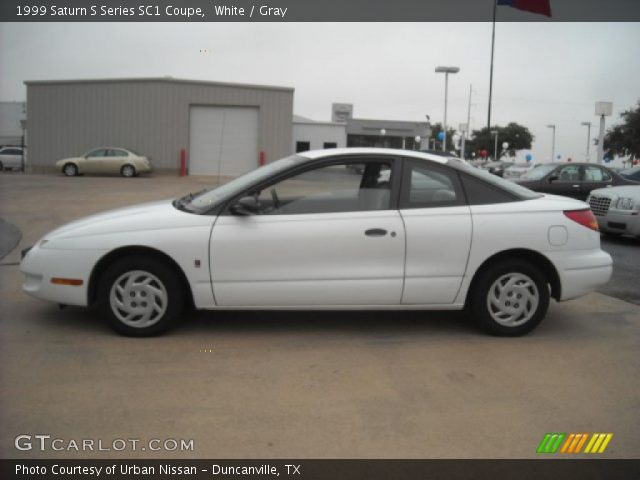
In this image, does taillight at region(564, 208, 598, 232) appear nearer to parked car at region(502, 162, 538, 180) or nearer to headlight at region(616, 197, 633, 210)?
headlight at region(616, 197, 633, 210)

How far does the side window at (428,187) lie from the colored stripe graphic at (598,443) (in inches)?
86.5

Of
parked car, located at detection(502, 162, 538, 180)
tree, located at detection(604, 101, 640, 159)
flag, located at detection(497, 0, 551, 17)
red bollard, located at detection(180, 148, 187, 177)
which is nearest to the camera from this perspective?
flag, located at detection(497, 0, 551, 17)

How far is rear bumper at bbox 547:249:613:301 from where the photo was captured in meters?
5.17

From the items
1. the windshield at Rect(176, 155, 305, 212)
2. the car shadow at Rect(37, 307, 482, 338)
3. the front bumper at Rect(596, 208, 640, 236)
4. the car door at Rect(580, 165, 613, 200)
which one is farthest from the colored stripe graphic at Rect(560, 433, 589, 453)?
the car door at Rect(580, 165, 613, 200)

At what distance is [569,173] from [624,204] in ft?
15.7

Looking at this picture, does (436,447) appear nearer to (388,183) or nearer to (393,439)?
(393,439)

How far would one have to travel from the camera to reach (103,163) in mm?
28094

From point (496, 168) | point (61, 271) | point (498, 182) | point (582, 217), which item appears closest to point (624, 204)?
point (582, 217)

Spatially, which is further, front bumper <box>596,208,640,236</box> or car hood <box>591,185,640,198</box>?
car hood <box>591,185,640,198</box>

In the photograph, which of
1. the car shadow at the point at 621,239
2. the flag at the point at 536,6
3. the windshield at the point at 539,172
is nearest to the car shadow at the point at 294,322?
the car shadow at the point at 621,239

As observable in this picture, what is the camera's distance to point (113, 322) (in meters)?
4.90
